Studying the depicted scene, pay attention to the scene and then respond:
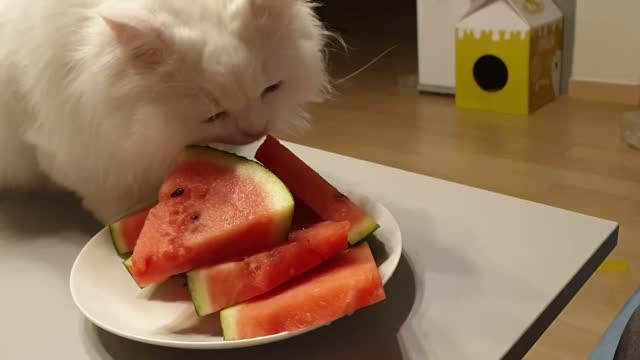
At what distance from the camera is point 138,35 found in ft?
2.29

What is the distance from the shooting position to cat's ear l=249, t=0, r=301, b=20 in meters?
0.75

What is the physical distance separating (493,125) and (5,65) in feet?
6.08

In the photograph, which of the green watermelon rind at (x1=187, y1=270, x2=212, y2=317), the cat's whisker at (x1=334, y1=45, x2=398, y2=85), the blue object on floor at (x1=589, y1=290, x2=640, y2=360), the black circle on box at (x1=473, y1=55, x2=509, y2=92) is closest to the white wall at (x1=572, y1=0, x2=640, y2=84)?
the black circle on box at (x1=473, y1=55, x2=509, y2=92)

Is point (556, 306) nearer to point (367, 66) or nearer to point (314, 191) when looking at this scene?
point (314, 191)

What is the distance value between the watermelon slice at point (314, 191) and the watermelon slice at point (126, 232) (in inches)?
6.5

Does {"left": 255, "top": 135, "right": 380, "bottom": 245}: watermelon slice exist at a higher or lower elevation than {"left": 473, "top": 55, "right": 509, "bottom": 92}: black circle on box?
higher

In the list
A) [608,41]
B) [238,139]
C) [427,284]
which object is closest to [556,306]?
[427,284]

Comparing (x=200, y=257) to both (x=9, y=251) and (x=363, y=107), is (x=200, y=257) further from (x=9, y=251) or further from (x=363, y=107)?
(x=363, y=107)

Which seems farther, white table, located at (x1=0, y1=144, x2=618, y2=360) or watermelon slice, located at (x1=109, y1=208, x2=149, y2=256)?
watermelon slice, located at (x1=109, y1=208, x2=149, y2=256)

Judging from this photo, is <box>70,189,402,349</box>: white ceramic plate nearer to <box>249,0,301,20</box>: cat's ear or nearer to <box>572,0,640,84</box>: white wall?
<box>249,0,301,20</box>: cat's ear

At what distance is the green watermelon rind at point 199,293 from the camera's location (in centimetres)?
60

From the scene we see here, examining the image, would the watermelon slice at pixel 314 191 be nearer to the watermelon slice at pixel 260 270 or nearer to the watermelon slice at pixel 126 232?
the watermelon slice at pixel 260 270

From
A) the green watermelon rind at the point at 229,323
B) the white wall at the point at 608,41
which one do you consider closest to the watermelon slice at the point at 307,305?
the green watermelon rind at the point at 229,323

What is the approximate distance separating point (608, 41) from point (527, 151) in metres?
0.68
